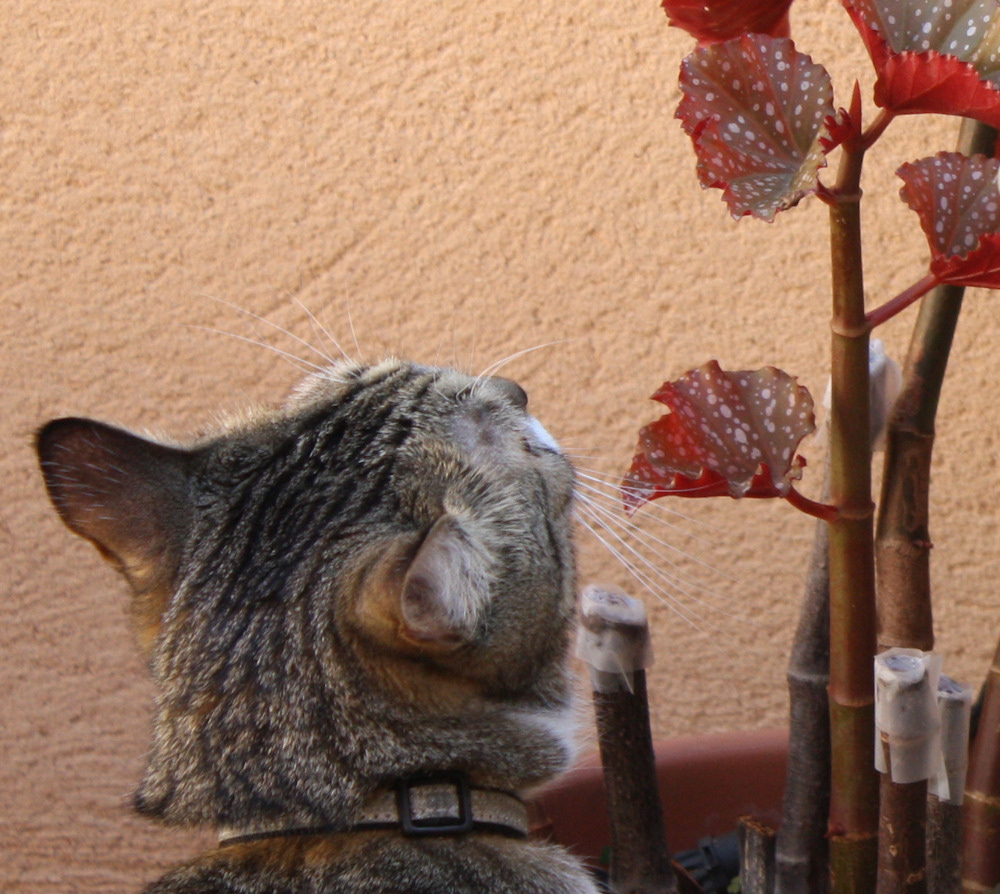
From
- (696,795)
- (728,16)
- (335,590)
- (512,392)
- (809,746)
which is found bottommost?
(696,795)

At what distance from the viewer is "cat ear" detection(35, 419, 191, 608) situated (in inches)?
26.8

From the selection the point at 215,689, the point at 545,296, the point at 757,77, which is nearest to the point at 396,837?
the point at 215,689

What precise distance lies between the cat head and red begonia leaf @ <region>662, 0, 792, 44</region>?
0.28 meters

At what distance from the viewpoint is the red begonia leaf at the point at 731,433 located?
0.45m

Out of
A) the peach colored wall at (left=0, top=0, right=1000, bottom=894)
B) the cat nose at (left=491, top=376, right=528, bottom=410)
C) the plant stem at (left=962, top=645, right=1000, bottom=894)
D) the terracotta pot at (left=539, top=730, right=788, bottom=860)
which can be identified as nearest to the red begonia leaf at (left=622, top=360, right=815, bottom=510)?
the plant stem at (left=962, top=645, right=1000, bottom=894)

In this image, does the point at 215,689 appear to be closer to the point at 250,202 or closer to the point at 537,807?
the point at 537,807

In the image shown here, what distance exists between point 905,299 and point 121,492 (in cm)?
48

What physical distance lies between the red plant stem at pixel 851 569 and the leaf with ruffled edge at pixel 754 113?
3 cm

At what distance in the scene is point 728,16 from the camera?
0.47 m

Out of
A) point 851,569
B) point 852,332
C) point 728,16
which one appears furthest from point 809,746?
point 728,16

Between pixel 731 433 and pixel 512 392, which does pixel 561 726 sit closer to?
pixel 512 392

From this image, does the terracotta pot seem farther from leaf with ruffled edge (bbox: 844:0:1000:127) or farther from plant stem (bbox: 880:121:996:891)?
leaf with ruffled edge (bbox: 844:0:1000:127)

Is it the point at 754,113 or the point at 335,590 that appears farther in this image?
the point at 335,590

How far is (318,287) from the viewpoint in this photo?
1.30 meters
